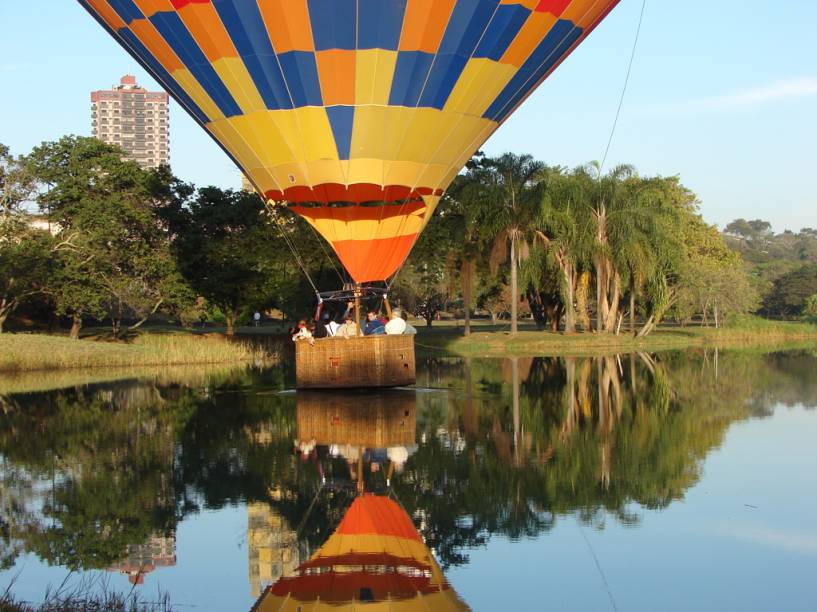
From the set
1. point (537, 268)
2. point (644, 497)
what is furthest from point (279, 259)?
point (644, 497)

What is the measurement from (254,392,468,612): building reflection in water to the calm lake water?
2 cm

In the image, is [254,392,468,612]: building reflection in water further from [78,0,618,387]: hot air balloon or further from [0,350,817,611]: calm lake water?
[78,0,618,387]: hot air balloon

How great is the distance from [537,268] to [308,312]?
7.89m

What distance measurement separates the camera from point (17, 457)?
38.1 feet

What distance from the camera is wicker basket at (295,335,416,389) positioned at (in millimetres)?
17188

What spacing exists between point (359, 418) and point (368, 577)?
8194 mm

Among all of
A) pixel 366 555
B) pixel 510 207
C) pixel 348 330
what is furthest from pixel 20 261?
pixel 366 555

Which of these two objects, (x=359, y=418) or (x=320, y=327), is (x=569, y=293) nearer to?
(x=320, y=327)

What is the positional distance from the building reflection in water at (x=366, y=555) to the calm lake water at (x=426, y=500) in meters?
0.02

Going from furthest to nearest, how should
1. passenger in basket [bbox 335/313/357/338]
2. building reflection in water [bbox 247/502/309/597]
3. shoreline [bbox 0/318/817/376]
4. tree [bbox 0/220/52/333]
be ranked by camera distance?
tree [bbox 0/220/52/333] < shoreline [bbox 0/318/817/376] < passenger in basket [bbox 335/313/357/338] < building reflection in water [bbox 247/502/309/597]

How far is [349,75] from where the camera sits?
15047mm

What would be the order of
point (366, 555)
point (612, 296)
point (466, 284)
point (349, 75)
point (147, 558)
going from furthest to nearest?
1. point (612, 296)
2. point (466, 284)
3. point (349, 75)
4. point (147, 558)
5. point (366, 555)

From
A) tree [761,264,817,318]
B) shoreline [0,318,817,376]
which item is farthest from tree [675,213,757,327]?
tree [761,264,817,318]

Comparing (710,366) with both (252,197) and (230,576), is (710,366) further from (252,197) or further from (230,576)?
(230,576)
